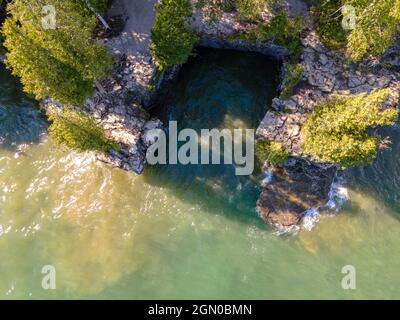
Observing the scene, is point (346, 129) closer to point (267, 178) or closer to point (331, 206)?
point (331, 206)

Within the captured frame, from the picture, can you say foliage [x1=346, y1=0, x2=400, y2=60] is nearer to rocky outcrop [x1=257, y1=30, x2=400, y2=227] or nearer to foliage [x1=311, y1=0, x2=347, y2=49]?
foliage [x1=311, y1=0, x2=347, y2=49]

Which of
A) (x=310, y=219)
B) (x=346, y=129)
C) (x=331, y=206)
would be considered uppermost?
(x=346, y=129)

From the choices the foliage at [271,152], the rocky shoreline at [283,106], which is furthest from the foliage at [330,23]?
the foliage at [271,152]

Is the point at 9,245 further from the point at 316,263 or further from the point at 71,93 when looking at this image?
the point at 316,263

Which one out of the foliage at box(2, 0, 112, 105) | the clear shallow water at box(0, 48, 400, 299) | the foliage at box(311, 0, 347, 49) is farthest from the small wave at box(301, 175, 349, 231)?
the foliage at box(2, 0, 112, 105)

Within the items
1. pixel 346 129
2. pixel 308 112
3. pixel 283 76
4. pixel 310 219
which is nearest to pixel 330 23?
pixel 283 76
